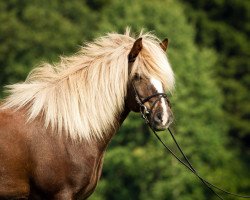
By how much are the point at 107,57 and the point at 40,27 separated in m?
32.9

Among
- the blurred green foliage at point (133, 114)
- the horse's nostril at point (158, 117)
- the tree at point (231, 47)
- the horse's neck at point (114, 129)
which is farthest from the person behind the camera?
the tree at point (231, 47)

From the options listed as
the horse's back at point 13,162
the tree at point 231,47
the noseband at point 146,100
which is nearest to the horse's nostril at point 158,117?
the noseband at point 146,100

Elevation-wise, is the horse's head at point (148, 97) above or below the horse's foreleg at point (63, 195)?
above

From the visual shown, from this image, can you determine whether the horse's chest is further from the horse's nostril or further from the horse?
the horse's nostril

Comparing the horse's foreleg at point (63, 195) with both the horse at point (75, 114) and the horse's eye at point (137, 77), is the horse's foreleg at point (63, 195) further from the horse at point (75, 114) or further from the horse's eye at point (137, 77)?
the horse's eye at point (137, 77)

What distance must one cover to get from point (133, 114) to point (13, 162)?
2829cm

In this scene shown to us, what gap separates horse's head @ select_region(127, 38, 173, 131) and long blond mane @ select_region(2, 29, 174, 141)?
0.23 feet

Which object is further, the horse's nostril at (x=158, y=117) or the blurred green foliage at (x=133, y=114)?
the blurred green foliage at (x=133, y=114)

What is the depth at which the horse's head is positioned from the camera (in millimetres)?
8406

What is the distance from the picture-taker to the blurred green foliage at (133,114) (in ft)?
123

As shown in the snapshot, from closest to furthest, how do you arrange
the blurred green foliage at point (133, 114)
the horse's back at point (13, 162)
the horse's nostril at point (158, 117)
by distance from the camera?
1. the horse's back at point (13, 162)
2. the horse's nostril at point (158, 117)
3. the blurred green foliage at point (133, 114)

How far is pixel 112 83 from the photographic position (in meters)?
8.69

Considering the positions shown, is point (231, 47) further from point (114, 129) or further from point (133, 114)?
point (114, 129)

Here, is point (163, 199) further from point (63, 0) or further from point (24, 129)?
point (24, 129)
